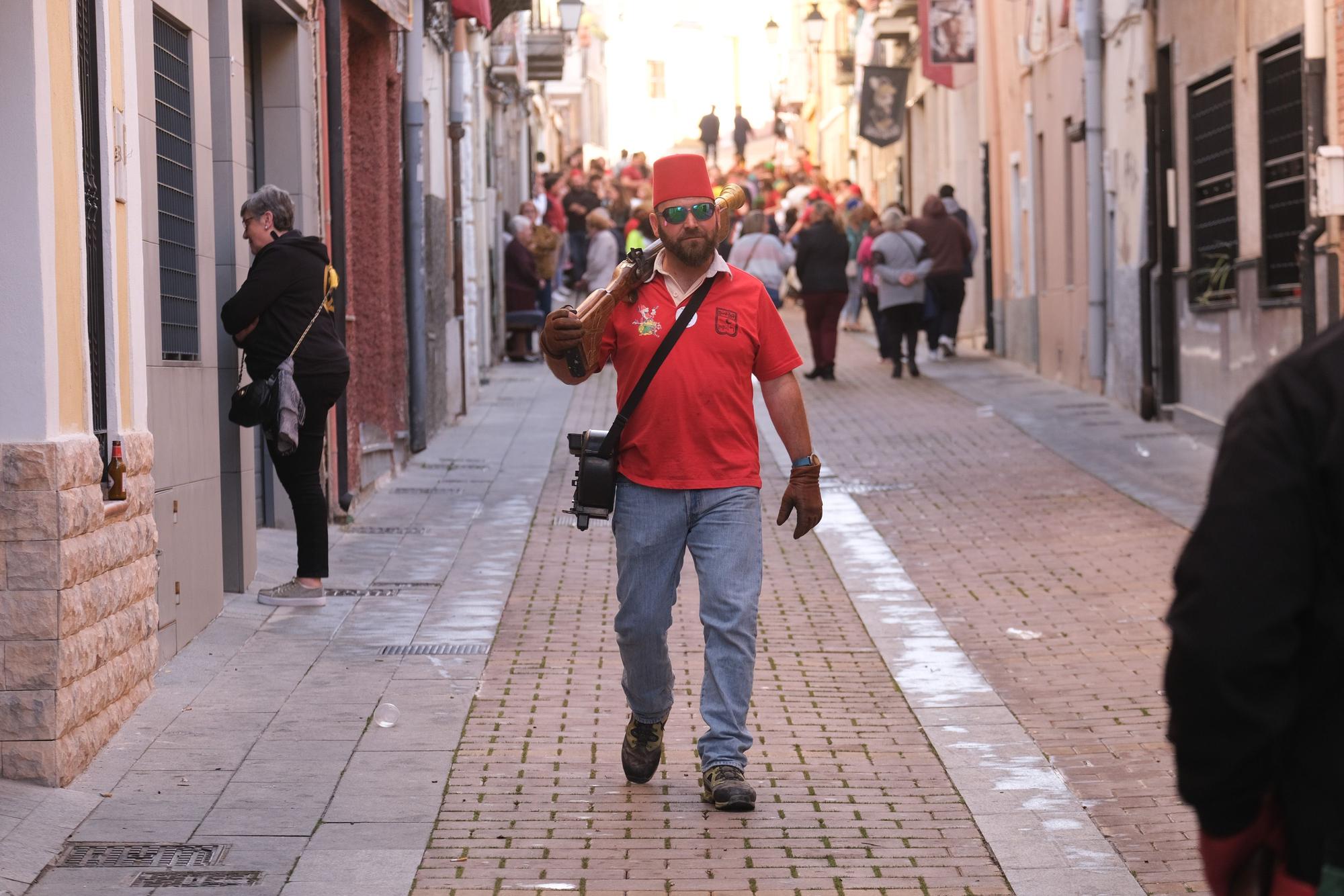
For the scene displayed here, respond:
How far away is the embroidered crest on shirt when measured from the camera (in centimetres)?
599

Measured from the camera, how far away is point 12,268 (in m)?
6.04

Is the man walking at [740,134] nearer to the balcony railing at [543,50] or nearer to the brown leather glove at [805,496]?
the balcony railing at [543,50]

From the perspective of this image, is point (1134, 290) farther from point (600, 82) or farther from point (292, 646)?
point (600, 82)

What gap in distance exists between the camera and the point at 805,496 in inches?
236

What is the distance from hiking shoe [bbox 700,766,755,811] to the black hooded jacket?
390cm

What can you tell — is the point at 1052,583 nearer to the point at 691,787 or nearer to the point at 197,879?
the point at 691,787

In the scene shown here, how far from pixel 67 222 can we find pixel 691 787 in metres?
2.62

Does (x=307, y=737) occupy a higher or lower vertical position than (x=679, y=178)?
lower

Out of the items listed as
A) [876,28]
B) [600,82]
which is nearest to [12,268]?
[876,28]

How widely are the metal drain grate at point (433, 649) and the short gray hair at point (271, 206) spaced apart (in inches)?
81.1

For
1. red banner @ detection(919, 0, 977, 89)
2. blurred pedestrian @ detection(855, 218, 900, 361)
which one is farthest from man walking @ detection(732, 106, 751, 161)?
red banner @ detection(919, 0, 977, 89)

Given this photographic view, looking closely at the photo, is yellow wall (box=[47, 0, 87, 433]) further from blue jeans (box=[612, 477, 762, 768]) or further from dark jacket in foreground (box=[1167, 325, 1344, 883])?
dark jacket in foreground (box=[1167, 325, 1344, 883])

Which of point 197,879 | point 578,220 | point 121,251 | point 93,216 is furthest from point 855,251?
point 197,879

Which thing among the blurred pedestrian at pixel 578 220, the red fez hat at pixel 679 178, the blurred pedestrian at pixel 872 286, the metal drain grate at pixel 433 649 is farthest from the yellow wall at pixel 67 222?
the blurred pedestrian at pixel 578 220
